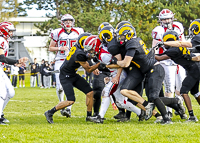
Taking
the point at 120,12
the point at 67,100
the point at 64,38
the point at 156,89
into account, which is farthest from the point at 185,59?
the point at 120,12

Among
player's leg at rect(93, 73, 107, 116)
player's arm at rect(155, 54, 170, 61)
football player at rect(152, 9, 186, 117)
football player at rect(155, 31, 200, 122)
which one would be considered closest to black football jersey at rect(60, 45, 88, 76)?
player's leg at rect(93, 73, 107, 116)

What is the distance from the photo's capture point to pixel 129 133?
5.22m

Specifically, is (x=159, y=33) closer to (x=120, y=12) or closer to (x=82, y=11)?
(x=120, y=12)

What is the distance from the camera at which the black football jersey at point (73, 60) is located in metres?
6.46

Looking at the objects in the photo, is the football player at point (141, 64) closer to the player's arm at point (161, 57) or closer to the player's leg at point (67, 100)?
the player's arm at point (161, 57)

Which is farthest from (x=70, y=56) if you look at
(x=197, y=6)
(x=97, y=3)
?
(x=197, y=6)

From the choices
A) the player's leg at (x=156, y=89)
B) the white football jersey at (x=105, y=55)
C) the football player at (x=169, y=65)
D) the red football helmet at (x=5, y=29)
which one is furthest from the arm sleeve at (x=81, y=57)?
the football player at (x=169, y=65)

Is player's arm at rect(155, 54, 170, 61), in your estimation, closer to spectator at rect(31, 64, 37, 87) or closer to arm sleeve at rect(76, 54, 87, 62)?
arm sleeve at rect(76, 54, 87, 62)

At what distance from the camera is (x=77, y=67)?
678 cm

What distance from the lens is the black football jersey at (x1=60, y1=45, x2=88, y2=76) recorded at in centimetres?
646

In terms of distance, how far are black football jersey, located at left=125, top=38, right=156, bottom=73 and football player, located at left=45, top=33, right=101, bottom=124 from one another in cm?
68

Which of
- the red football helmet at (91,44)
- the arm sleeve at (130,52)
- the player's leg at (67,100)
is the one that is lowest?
the player's leg at (67,100)

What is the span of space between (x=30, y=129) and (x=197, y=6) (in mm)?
34734

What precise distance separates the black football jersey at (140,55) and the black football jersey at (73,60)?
887mm
